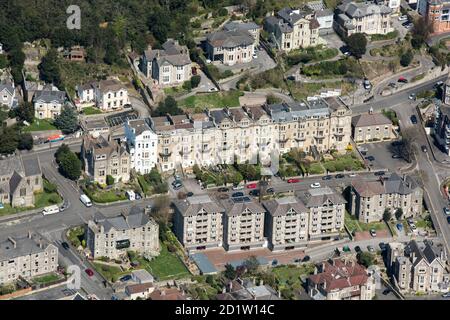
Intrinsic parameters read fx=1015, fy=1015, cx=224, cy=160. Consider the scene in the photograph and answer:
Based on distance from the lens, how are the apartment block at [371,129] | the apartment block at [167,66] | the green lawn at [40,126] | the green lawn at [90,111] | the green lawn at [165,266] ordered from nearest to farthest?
the green lawn at [165,266], the green lawn at [40,126], the green lawn at [90,111], the apartment block at [371,129], the apartment block at [167,66]

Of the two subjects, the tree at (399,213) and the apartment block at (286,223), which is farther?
the tree at (399,213)

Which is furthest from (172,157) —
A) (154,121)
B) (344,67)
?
(344,67)

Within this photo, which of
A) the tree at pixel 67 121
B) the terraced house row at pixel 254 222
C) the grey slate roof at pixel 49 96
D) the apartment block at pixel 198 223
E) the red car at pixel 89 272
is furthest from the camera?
the grey slate roof at pixel 49 96

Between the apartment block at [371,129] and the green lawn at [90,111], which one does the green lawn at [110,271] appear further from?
the apartment block at [371,129]

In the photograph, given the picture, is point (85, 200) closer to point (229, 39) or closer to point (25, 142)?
point (25, 142)

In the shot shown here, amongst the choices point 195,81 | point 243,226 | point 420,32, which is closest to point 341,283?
point 243,226

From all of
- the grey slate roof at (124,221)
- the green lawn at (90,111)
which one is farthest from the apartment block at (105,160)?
the grey slate roof at (124,221)

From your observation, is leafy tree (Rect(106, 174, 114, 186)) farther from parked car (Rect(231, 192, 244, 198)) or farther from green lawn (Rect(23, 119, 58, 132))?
parked car (Rect(231, 192, 244, 198))

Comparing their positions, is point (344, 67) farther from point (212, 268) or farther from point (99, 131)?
point (212, 268)
